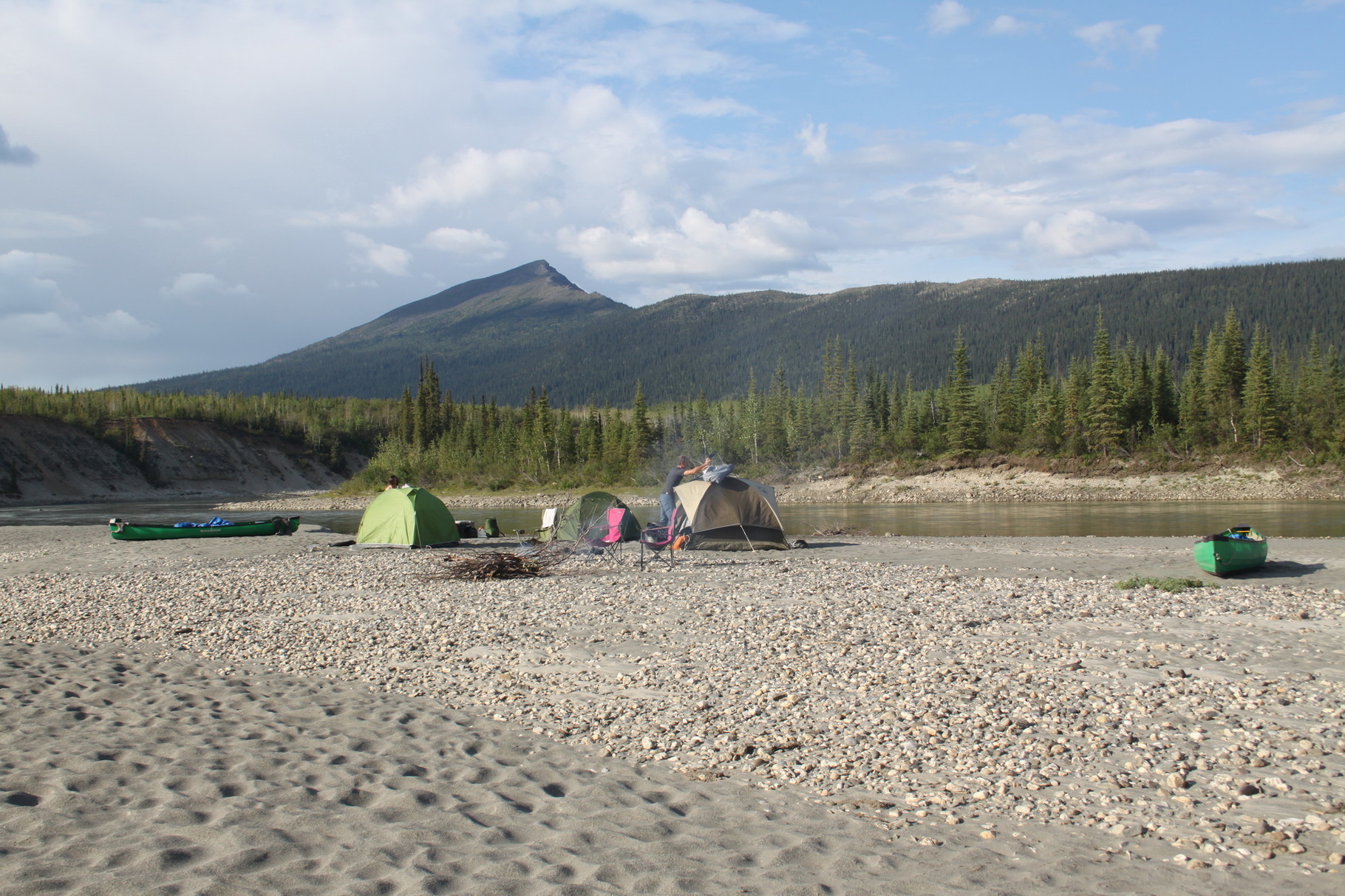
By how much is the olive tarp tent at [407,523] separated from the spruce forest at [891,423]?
1151 inches

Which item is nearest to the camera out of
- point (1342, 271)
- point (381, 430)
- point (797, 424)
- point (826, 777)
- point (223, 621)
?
point (826, 777)

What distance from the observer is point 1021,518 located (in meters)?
38.3

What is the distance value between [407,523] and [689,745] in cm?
1868

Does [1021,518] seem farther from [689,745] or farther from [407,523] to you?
[689,745]

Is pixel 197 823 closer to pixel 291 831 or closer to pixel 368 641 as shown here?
pixel 291 831

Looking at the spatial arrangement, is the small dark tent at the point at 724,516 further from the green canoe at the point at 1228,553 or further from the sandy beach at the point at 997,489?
the sandy beach at the point at 997,489

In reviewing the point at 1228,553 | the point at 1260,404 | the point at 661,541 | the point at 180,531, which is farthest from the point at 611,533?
the point at 1260,404

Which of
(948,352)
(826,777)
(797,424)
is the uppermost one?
(948,352)

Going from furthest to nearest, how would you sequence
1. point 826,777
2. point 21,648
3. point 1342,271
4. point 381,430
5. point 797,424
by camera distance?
point 1342,271, point 381,430, point 797,424, point 21,648, point 826,777

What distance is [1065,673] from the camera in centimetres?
813

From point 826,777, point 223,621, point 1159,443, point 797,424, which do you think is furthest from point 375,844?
point 797,424

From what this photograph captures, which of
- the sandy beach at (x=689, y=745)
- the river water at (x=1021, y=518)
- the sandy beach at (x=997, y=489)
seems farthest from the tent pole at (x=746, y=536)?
the sandy beach at (x=997, y=489)

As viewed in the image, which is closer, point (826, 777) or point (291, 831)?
point (291, 831)

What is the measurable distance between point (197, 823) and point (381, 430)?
5531 inches
